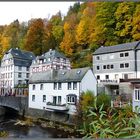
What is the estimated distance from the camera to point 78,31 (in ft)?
7.50

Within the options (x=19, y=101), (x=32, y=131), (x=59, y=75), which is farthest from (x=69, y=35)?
(x=32, y=131)

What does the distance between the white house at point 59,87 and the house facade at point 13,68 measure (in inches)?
6.5

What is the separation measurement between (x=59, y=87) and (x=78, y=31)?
1.52 meters

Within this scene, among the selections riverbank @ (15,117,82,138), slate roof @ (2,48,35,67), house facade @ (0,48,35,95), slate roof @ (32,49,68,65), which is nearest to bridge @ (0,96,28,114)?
riverbank @ (15,117,82,138)

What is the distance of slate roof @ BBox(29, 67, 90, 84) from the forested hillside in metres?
0.22

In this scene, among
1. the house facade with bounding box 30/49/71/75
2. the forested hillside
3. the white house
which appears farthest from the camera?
the white house

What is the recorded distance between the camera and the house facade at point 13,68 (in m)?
2.25

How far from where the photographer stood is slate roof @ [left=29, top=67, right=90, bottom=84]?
2.57 metres

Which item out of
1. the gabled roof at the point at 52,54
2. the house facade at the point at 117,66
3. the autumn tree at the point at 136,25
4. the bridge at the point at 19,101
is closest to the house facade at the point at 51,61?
the gabled roof at the point at 52,54

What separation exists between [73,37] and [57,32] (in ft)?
0.53

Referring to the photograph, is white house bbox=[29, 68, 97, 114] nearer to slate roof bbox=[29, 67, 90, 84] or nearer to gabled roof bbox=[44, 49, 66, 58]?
slate roof bbox=[29, 67, 90, 84]

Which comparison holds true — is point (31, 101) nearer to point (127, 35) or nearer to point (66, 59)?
point (66, 59)

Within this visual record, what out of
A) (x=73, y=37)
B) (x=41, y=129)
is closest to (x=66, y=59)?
(x=73, y=37)

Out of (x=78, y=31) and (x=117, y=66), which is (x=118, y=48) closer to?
(x=117, y=66)
